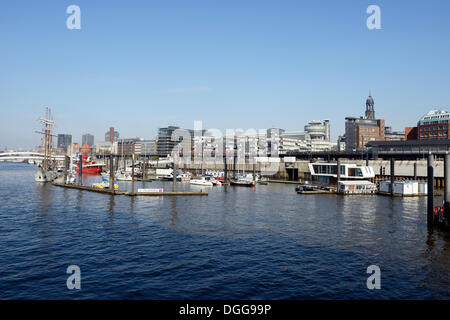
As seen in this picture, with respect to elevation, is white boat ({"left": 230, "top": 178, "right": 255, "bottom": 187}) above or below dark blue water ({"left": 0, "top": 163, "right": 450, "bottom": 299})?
above

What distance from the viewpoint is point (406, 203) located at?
7762 centimetres

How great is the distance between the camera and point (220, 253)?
36969 mm

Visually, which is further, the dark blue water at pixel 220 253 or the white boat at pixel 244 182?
the white boat at pixel 244 182

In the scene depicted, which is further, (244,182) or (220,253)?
(244,182)

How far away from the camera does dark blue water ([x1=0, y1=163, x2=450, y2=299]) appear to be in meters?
27.2

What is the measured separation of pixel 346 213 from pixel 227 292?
44029 millimetres

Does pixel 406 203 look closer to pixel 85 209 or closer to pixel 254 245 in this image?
pixel 254 245

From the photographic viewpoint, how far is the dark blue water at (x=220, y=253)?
27.2m

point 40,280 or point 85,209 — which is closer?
point 40,280

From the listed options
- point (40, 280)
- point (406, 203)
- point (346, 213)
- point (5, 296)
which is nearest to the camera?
point (5, 296)

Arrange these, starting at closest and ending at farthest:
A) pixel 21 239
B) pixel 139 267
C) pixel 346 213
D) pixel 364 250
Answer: pixel 139 267
pixel 364 250
pixel 21 239
pixel 346 213

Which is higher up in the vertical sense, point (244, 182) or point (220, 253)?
point (244, 182)

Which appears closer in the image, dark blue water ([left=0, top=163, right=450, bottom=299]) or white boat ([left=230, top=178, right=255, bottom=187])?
dark blue water ([left=0, top=163, right=450, bottom=299])

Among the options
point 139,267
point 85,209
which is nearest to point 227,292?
point 139,267
